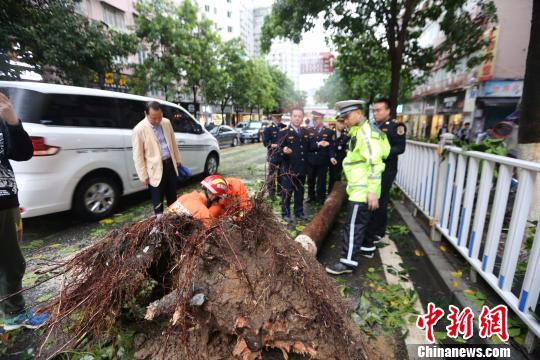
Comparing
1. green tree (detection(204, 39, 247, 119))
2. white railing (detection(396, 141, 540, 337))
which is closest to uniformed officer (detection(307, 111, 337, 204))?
white railing (detection(396, 141, 540, 337))

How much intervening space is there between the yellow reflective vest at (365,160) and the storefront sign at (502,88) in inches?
584

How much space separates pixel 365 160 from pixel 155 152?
273 centimetres

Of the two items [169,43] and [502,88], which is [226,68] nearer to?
[169,43]

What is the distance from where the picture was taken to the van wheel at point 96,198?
13.7 feet

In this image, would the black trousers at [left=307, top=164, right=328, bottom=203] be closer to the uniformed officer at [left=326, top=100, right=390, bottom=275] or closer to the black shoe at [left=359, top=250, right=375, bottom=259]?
the black shoe at [left=359, top=250, right=375, bottom=259]

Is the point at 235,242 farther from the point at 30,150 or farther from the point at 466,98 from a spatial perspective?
the point at 466,98

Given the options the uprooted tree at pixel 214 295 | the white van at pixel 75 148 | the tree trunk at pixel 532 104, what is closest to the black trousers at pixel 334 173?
the tree trunk at pixel 532 104

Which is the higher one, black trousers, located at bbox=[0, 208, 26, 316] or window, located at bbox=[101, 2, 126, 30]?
window, located at bbox=[101, 2, 126, 30]

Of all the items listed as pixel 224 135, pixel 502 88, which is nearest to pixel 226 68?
pixel 224 135

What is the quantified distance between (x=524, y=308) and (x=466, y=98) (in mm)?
16953

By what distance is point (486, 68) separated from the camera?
13.6 meters

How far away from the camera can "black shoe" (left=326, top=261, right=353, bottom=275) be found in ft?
9.93

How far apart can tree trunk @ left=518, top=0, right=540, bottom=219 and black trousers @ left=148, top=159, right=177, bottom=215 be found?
459 cm
